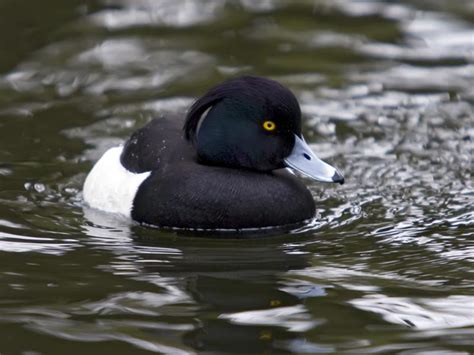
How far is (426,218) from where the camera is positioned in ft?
25.1

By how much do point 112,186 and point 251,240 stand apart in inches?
49.4

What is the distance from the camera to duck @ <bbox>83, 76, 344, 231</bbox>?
737 centimetres

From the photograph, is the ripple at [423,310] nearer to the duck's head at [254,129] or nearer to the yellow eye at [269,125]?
the duck's head at [254,129]

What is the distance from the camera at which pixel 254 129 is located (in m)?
7.48

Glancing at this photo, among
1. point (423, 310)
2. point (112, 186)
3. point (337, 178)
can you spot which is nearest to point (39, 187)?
point (112, 186)

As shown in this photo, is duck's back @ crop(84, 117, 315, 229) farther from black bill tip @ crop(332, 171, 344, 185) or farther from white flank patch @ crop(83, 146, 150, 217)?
black bill tip @ crop(332, 171, 344, 185)

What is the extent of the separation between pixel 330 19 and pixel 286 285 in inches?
274

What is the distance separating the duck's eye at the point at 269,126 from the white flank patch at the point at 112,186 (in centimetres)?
88

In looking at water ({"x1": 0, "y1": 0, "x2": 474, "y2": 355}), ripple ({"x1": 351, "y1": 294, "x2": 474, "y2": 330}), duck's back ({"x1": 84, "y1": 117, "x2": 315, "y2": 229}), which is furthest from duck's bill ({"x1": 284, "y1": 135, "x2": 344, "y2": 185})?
ripple ({"x1": 351, "y1": 294, "x2": 474, "y2": 330})

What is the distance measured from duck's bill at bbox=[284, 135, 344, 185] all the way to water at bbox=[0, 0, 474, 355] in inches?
13.8

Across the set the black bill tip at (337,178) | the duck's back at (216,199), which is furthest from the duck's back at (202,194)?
the black bill tip at (337,178)

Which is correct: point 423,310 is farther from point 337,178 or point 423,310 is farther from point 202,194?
point 202,194

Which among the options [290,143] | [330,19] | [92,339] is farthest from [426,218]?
[330,19]

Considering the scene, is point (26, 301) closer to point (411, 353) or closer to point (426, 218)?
point (411, 353)
